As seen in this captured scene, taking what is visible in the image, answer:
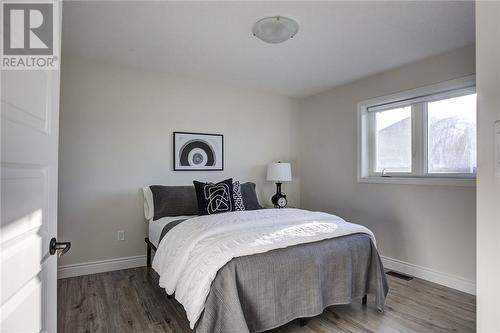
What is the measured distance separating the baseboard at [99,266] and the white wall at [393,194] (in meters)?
2.62

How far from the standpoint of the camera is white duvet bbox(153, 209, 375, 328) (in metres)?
1.74

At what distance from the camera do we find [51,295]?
958mm

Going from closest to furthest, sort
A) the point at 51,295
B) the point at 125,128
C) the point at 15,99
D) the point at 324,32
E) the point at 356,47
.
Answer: the point at 15,99 → the point at 51,295 → the point at 324,32 → the point at 356,47 → the point at 125,128

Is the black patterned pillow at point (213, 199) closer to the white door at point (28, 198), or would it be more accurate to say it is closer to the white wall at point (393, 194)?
the white wall at point (393, 194)

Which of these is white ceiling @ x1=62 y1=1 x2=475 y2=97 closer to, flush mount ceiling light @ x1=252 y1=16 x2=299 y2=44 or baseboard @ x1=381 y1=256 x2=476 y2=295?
flush mount ceiling light @ x1=252 y1=16 x2=299 y2=44

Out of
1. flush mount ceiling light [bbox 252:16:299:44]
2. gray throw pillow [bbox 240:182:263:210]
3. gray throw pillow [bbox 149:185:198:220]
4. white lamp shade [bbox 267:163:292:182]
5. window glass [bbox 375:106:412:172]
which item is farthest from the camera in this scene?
white lamp shade [bbox 267:163:292:182]

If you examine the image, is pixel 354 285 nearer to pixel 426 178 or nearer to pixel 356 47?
pixel 426 178

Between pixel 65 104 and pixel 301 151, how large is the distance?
10.8ft

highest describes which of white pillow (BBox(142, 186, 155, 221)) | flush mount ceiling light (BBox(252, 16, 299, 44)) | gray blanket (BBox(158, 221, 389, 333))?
flush mount ceiling light (BBox(252, 16, 299, 44))

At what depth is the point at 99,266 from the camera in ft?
10.1

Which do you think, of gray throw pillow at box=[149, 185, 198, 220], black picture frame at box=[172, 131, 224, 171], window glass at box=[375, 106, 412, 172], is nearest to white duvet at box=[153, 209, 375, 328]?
gray throw pillow at box=[149, 185, 198, 220]

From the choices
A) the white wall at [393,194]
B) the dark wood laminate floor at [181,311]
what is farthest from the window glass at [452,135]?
the dark wood laminate floor at [181,311]

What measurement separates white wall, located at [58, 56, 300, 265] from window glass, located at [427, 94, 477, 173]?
2404mm

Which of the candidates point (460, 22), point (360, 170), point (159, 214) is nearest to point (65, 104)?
point (159, 214)
